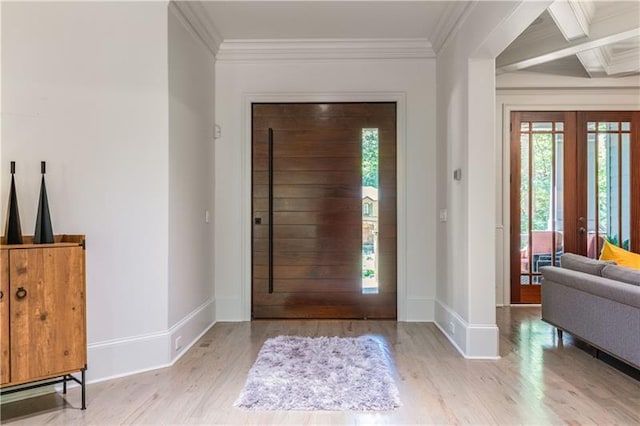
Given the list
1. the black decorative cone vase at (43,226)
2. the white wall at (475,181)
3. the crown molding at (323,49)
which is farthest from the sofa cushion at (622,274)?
the black decorative cone vase at (43,226)

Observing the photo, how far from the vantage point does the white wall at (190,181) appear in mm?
2830

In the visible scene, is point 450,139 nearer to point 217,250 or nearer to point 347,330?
point 347,330

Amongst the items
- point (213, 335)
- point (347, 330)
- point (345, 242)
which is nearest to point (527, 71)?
point (345, 242)

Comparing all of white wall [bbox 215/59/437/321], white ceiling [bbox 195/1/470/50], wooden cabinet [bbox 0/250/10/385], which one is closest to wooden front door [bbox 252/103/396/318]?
white wall [bbox 215/59/437/321]

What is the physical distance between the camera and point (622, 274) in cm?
266

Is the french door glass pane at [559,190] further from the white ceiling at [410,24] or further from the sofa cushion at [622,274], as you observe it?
the sofa cushion at [622,274]

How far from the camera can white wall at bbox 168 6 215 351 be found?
2.83m

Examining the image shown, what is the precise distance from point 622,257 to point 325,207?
2557 millimetres

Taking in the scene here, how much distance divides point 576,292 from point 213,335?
3008mm

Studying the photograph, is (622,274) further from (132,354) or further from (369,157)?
(132,354)

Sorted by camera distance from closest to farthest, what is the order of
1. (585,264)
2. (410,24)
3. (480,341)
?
1. (480,341)
2. (585,264)
3. (410,24)

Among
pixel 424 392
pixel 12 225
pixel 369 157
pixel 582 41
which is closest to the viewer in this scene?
pixel 12 225

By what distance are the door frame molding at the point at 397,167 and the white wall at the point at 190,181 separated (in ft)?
1.06

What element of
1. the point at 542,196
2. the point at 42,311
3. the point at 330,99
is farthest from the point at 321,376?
the point at 542,196
